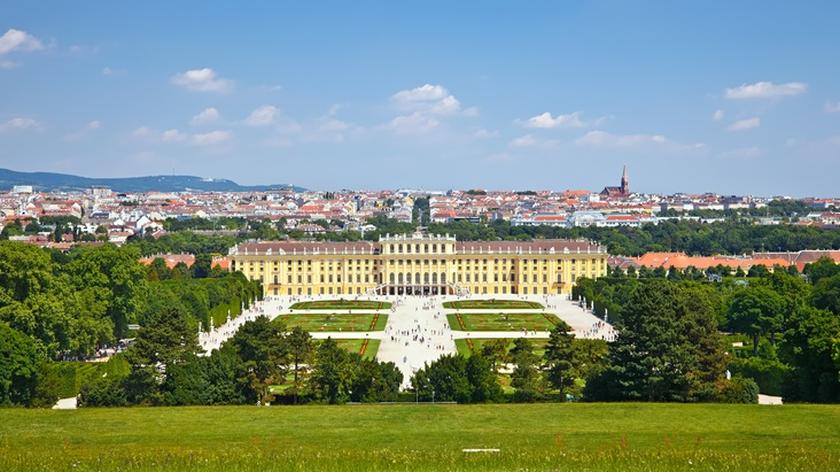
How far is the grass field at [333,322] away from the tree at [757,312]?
20.6 metres

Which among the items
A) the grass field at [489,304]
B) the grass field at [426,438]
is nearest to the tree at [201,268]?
the grass field at [489,304]

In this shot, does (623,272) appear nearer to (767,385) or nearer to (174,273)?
(174,273)

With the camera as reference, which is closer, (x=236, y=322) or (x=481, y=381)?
(x=481, y=381)

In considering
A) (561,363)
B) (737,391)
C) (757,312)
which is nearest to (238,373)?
(561,363)

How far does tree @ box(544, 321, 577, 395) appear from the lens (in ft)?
109

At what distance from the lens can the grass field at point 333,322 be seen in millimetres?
60375

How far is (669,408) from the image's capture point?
2389 centimetres

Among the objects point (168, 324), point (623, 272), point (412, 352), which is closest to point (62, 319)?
point (168, 324)

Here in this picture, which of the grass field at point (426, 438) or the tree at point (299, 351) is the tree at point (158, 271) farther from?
the grass field at point (426, 438)

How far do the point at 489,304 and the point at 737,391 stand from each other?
48.1 m

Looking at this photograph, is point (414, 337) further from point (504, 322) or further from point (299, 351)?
point (299, 351)

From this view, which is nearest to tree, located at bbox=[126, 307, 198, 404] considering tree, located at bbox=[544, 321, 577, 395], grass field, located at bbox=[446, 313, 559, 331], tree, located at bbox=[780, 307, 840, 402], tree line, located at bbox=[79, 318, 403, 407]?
tree line, located at bbox=[79, 318, 403, 407]

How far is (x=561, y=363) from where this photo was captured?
3297cm

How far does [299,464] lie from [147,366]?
1793 cm
